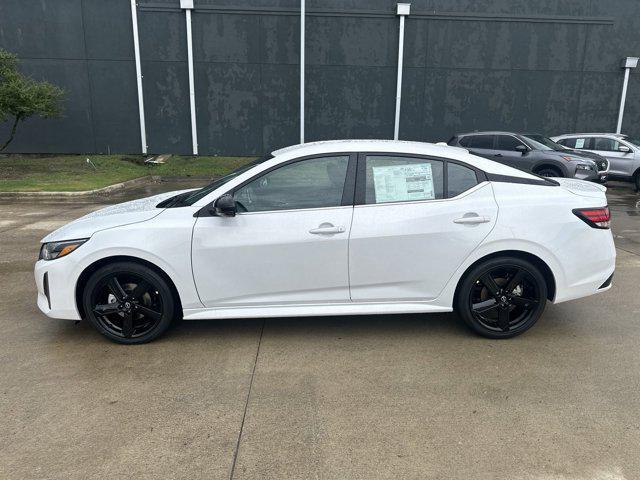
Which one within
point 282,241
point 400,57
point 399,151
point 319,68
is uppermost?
point 400,57

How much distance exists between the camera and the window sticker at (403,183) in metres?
4.10

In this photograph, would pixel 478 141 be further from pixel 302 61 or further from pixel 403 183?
pixel 403 183

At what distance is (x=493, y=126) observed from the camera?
66.8ft

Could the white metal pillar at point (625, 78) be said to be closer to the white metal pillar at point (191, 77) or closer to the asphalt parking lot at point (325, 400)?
the white metal pillar at point (191, 77)

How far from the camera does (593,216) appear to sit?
4.13 meters

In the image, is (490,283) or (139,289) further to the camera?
(490,283)

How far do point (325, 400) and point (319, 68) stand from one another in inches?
714

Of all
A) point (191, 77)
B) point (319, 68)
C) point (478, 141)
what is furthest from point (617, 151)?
point (191, 77)

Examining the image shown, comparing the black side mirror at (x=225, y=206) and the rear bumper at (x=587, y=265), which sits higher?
the black side mirror at (x=225, y=206)

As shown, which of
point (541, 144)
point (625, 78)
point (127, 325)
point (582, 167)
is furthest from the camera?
point (625, 78)

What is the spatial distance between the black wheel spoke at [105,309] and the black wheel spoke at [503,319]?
3.18 m

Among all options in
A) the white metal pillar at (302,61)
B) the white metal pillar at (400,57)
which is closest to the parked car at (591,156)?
the white metal pillar at (400,57)

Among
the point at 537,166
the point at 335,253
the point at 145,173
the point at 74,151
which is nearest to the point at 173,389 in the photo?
the point at 335,253

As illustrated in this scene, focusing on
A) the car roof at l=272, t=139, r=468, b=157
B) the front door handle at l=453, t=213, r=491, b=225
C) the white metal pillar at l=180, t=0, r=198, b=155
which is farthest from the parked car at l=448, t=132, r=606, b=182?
the white metal pillar at l=180, t=0, r=198, b=155
